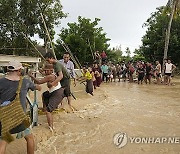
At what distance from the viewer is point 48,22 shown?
26.4m

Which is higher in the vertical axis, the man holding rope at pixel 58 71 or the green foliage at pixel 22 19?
the green foliage at pixel 22 19

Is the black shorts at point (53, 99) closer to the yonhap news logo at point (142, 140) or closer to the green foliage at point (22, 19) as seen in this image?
the yonhap news logo at point (142, 140)

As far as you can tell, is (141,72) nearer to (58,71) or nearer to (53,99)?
(58,71)

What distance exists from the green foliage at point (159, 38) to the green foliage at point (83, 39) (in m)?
5.61

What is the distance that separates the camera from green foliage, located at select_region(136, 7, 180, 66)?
23.7 meters

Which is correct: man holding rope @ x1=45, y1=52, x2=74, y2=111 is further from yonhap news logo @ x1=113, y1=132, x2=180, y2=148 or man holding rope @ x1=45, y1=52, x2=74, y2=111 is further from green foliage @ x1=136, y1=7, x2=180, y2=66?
green foliage @ x1=136, y1=7, x2=180, y2=66

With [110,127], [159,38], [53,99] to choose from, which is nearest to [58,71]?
[53,99]

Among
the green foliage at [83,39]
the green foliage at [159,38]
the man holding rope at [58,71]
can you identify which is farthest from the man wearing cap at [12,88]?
the green foliage at [83,39]

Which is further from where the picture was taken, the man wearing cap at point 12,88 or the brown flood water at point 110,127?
the brown flood water at point 110,127

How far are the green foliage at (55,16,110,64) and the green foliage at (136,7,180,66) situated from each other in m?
5.61

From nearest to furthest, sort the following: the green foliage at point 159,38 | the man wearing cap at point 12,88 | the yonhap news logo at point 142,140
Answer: the man wearing cap at point 12,88, the yonhap news logo at point 142,140, the green foliage at point 159,38

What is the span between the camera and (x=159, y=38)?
81.2ft

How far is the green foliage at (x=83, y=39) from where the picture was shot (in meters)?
29.2

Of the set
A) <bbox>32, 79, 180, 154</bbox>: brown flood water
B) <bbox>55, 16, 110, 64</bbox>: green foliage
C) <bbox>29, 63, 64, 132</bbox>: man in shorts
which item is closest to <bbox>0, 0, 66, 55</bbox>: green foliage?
<bbox>55, 16, 110, 64</bbox>: green foliage
